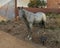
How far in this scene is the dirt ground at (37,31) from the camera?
930cm

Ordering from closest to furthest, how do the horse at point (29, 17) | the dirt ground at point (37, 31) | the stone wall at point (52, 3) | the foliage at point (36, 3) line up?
the dirt ground at point (37, 31) < the horse at point (29, 17) < the foliage at point (36, 3) < the stone wall at point (52, 3)

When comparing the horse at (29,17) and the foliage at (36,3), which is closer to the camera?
the horse at (29,17)

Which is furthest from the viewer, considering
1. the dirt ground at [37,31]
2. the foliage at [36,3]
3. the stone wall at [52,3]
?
the stone wall at [52,3]

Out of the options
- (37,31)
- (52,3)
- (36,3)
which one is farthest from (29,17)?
(52,3)

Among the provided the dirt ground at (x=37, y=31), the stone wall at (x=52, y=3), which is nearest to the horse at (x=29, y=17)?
the dirt ground at (x=37, y=31)

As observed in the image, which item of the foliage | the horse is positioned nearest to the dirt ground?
the horse

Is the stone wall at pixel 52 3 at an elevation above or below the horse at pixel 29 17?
below

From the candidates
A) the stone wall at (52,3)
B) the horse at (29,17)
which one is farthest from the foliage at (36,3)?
the horse at (29,17)

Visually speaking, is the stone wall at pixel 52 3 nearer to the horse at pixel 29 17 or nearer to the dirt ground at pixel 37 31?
the dirt ground at pixel 37 31

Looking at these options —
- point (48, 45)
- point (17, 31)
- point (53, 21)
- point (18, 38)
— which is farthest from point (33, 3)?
point (48, 45)

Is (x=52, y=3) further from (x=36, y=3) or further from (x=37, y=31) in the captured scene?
(x=37, y=31)

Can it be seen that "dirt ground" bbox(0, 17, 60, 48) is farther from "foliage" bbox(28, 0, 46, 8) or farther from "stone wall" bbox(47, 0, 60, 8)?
"stone wall" bbox(47, 0, 60, 8)

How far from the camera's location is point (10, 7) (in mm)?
15039

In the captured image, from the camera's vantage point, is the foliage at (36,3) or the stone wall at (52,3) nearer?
the foliage at (36,3)
